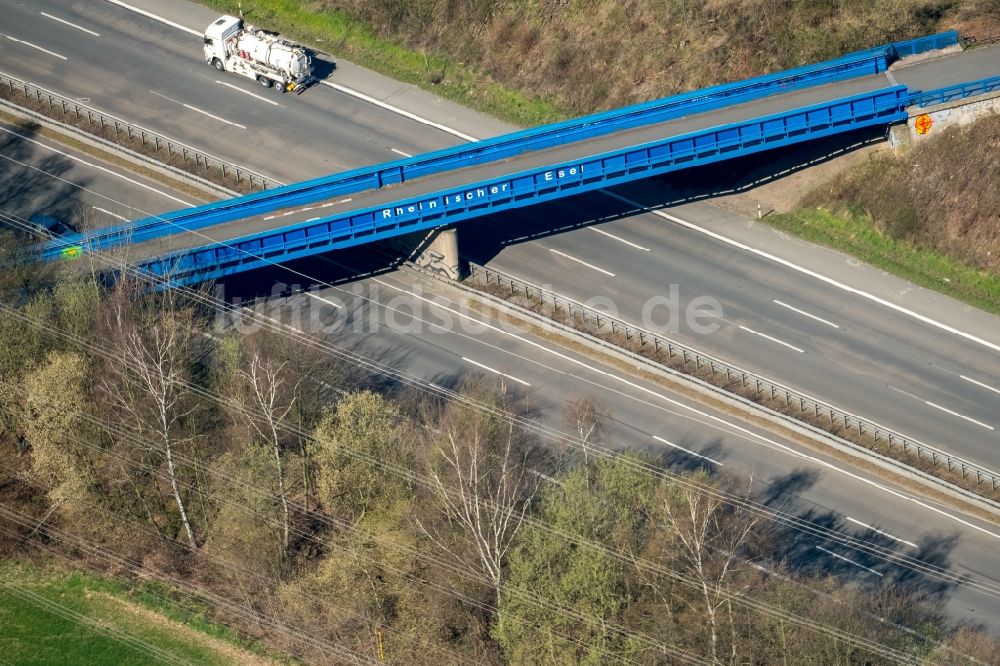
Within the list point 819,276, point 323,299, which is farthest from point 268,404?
point 819,276

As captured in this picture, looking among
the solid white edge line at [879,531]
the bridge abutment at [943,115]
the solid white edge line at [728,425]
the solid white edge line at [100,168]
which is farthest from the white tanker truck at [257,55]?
the solid white edge line at [879,531]

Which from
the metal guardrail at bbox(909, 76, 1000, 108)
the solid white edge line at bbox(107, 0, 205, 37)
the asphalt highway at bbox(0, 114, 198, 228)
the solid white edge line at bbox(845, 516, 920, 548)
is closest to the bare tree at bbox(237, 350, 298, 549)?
the asphalt highway at bbox(0, 114, 198, 228)

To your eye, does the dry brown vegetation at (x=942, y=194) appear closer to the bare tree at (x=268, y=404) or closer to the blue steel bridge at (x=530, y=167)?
Result: the blue steel bridge at (x=530, y=167)

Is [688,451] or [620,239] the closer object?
[688,451]

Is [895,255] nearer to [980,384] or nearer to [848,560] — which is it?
[980,384]

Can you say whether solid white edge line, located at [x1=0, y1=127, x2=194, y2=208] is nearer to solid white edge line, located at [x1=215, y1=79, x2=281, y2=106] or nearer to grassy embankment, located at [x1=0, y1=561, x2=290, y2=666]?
solid white edge line, located at [x1=215, y1=79, x2=281, y2=106]

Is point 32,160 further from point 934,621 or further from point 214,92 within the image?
point 934,621
